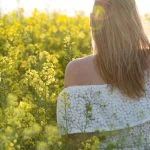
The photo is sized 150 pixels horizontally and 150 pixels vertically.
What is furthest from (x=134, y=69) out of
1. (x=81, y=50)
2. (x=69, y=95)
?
(x=81, y=50)

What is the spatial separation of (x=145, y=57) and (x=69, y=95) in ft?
1.46

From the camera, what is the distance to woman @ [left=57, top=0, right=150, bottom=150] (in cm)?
373

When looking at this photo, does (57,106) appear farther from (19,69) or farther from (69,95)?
(19,69)

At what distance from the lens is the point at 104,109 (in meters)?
3.77

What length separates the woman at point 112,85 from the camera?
147 inches

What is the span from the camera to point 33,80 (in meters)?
3.97

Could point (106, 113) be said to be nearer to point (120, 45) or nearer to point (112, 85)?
point (112, 85)

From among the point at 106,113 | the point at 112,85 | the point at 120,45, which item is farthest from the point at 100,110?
the point at 120,45

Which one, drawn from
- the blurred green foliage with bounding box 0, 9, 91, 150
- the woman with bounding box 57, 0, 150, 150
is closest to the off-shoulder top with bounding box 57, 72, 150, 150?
the woman with bounding box 57, 0, 150, 150

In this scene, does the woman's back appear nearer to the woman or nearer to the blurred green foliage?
the woman

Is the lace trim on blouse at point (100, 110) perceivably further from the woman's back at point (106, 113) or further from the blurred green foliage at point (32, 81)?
the blurred green foliage at point (32, 81)

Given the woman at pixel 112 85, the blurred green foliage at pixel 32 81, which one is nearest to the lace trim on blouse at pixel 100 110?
the woman at pixel 112 85

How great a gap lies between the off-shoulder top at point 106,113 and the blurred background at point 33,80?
0.37ft

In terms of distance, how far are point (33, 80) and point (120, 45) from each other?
50 cm
